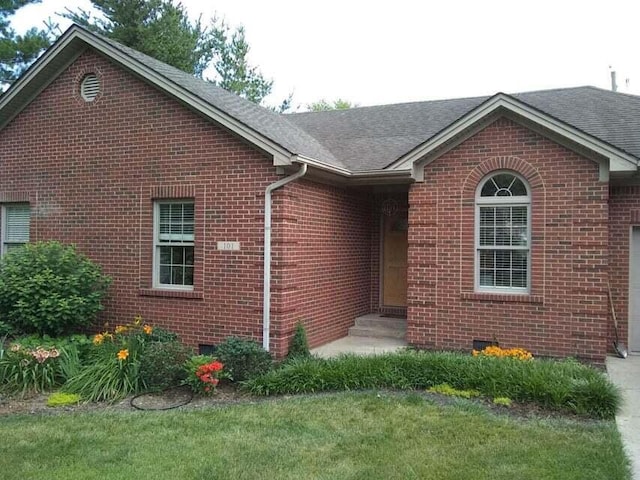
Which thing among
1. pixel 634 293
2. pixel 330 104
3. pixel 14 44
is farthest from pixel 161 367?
pixel 330 104

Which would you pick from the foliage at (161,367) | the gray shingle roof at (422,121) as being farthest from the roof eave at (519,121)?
the foliage at (161,367)

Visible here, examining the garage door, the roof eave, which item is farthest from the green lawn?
the garage door

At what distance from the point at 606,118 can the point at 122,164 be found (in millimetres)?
9175

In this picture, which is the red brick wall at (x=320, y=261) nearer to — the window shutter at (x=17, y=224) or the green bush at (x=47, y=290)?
the green bush at (x=47, y=290)

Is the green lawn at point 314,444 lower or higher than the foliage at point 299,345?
lower

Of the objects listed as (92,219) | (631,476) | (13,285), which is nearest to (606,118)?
(631,476)

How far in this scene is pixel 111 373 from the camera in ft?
26.4

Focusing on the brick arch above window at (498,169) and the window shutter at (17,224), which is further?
the window shutter at (17,224)

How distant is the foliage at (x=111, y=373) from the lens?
782cm

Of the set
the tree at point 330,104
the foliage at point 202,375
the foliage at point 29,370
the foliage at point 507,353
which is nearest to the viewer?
the foliage at point 202,375

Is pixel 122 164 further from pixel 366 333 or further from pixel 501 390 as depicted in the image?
pixel 501 390

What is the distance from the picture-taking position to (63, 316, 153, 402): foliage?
782 cm

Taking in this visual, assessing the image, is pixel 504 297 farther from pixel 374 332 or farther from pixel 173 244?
pixel 173 244

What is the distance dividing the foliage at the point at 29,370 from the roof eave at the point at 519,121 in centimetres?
621
